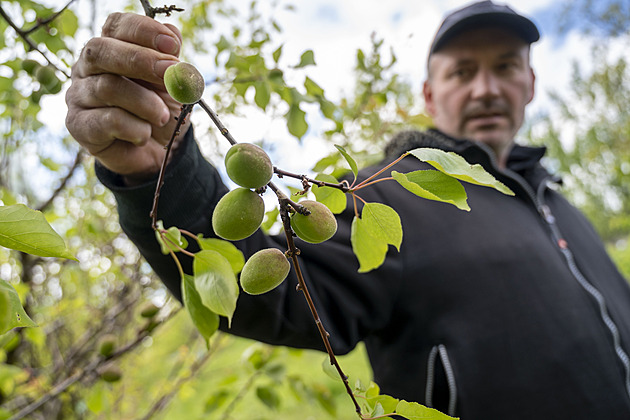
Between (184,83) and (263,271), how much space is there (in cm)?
19

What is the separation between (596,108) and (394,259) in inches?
565

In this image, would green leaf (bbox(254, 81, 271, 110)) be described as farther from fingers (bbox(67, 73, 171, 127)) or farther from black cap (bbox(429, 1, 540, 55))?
black cap (bbox(429, 1, 540, 55))

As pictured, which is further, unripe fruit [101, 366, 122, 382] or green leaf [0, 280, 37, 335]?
unripe fruit [101, 366, 122, 382]

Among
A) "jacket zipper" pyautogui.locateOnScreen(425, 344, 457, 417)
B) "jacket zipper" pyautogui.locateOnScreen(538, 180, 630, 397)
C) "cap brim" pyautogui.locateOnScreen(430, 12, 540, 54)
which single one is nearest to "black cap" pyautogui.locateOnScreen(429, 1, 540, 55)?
"cap brim" pyautogui.locateOnScreen(430, 12, 540, 54)

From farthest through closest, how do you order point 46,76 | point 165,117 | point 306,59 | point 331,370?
point 306,59, point 46,76, point 165,117, point 331,370

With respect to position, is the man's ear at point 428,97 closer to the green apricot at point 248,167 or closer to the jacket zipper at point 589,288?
the jacket zipper at point 589,288

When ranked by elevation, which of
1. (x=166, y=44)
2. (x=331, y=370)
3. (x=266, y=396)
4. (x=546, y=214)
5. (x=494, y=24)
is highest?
(x=494, y=24)

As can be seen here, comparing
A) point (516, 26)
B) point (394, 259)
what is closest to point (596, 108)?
point (516, 26)

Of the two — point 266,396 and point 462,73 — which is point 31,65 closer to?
point 266,396

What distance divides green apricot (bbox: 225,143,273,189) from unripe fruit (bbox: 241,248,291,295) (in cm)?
7

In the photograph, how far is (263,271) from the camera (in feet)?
1.43

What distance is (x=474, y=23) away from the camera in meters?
1.52

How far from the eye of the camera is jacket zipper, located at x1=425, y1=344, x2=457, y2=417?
3.33 feet

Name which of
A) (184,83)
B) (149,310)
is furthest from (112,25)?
(149,310)
